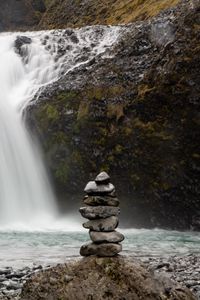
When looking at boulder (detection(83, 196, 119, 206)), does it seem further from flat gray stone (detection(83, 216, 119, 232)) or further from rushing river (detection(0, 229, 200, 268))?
rushing river (detection(0, 229, 200, 268))

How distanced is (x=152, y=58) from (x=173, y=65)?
216 centimetres

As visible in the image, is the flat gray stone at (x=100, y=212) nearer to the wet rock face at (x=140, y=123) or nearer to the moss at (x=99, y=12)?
the wet rock face at (x=140, y=123)

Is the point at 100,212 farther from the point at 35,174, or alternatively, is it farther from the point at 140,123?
the point at 35,174

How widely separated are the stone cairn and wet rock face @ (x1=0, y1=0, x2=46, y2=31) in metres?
65.9

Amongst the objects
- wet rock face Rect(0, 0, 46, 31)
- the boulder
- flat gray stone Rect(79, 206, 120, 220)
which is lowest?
flat gray stone Rect(79, 206, 120, 220)

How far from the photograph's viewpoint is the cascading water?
35.5 meters

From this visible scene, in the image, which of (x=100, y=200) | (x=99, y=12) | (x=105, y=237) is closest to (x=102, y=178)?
(x=100, y=200)

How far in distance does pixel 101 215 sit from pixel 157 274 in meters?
1.79

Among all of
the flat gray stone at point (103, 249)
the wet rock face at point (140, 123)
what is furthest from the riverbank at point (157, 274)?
the wet rock face at point (140, 123)

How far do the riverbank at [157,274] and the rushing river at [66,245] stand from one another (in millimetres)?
1206

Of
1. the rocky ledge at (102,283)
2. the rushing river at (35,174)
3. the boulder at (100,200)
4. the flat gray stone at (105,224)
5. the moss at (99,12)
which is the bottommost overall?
the rocky ledge at (102,283)

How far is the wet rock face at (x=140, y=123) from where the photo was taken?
33.3 metres

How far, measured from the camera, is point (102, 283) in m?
11.1

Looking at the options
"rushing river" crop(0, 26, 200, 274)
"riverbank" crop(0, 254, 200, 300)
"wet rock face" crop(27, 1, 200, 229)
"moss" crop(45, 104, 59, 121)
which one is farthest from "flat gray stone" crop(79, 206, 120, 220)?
"moss" crop(45, 104, 59, 121)
